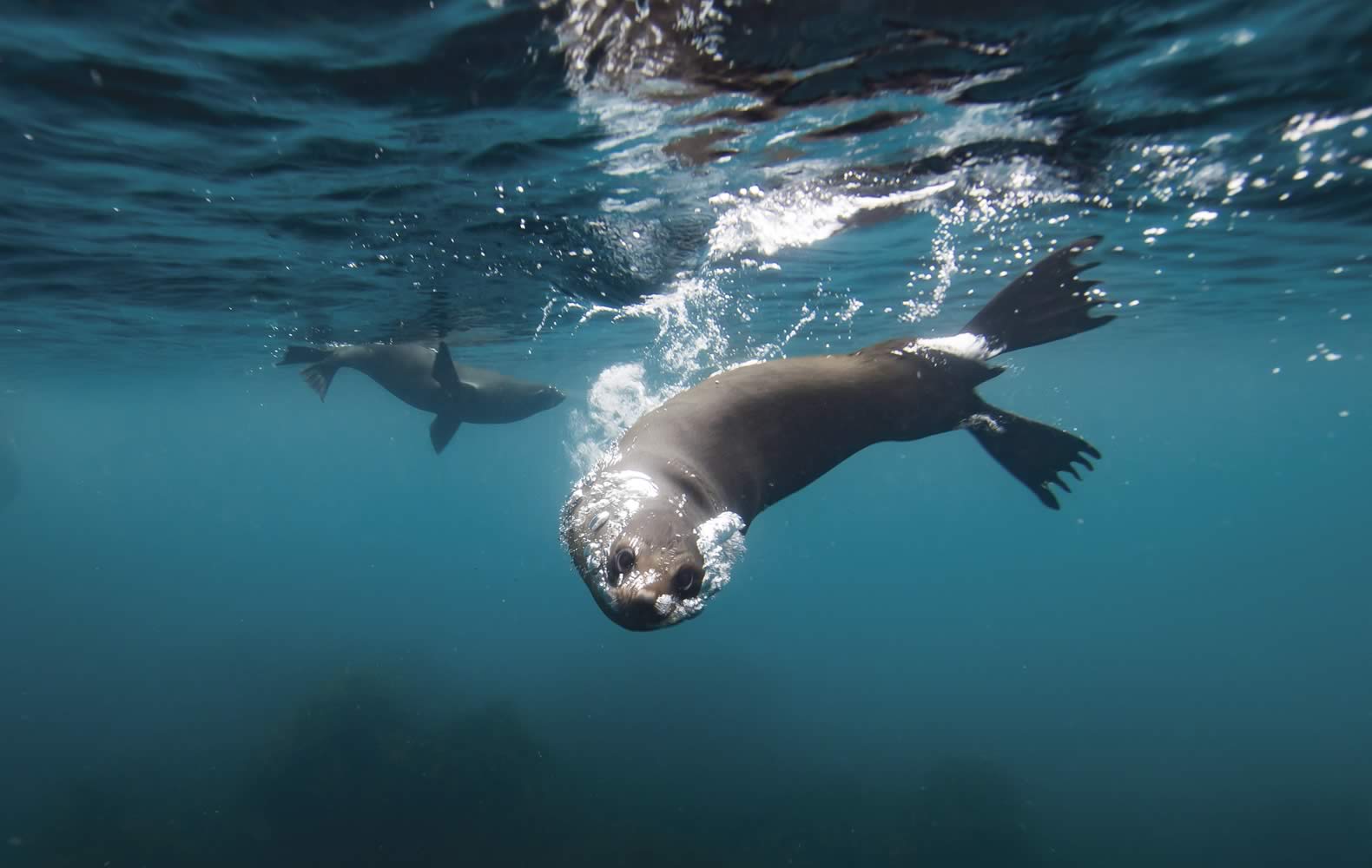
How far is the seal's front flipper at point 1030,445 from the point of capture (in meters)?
6.46

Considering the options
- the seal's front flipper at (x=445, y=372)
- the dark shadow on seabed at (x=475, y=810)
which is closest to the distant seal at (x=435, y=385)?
the seal's front flipper at (x=445, y=372)

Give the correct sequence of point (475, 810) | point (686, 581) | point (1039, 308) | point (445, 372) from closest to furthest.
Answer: point (686, 581) → point (1039, 308) → point (445, 372) → point (475, 810)

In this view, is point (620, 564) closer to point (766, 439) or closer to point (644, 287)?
point (766, 439)

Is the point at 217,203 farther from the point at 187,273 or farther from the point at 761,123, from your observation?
the point at 761,123

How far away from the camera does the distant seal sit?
14297mm

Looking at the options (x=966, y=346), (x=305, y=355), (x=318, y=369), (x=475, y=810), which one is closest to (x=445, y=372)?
(x=318, y=369)

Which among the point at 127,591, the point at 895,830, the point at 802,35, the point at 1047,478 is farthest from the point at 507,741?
the point at 127,591

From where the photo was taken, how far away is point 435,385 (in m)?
14.3

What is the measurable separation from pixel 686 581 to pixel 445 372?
1112 cm

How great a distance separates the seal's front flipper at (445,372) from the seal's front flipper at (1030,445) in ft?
29.6

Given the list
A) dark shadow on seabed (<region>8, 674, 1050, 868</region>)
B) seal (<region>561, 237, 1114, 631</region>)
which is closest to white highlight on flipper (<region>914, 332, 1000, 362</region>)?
seal (<region>561, 237, 1114, 631</region>)

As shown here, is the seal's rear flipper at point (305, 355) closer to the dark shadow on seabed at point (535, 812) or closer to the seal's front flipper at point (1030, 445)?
the dark shadow on seabed at point (535, 812)

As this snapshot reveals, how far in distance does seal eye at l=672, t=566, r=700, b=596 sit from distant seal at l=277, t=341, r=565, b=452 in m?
11.8

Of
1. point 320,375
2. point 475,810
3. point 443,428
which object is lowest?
point 475,810
